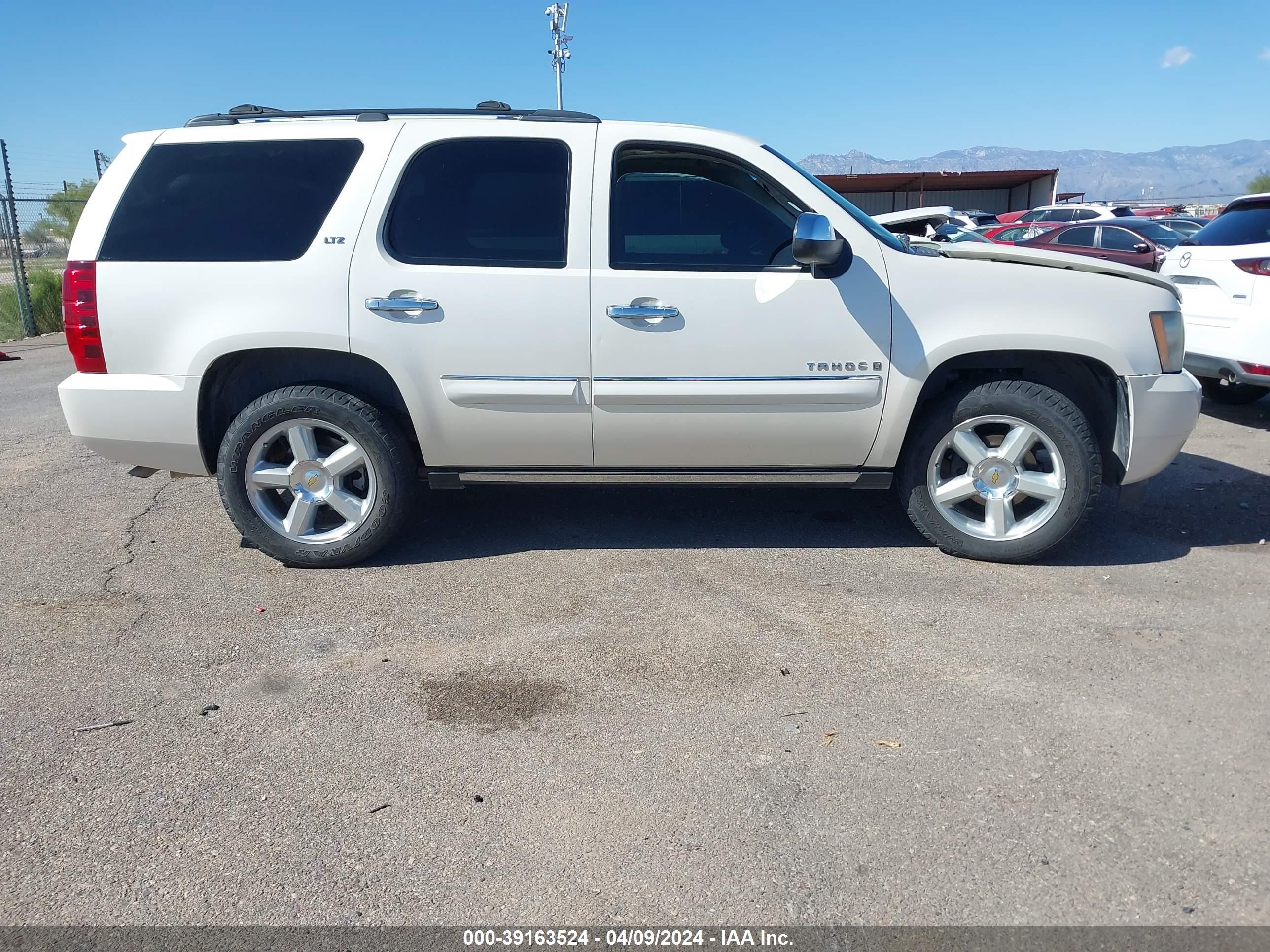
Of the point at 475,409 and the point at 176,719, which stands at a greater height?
the point at 475,409

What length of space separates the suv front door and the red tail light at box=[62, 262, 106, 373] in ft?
7.29

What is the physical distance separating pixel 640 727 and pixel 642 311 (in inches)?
74.0

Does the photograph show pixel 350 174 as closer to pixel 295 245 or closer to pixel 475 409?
pixel 295 245

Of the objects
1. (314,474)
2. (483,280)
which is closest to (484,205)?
(483,280)

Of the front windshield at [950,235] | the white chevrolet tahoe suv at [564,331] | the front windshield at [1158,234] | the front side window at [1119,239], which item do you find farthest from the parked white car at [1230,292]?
the front windshield at [1158,234]

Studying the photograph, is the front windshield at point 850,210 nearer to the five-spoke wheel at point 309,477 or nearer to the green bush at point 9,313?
the five-spoke wheel at point 309,477

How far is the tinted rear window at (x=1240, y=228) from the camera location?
7051 mm

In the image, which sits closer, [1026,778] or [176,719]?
[1026,778]

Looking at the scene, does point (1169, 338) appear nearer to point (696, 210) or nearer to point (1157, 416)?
point (1157, 416)

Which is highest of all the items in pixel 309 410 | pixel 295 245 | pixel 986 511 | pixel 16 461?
pixel 295 245

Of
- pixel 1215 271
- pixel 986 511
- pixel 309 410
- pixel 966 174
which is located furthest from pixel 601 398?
pixel 966 174

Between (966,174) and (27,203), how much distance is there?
37425 mm

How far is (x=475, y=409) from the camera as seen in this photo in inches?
175

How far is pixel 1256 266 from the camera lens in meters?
6.73
